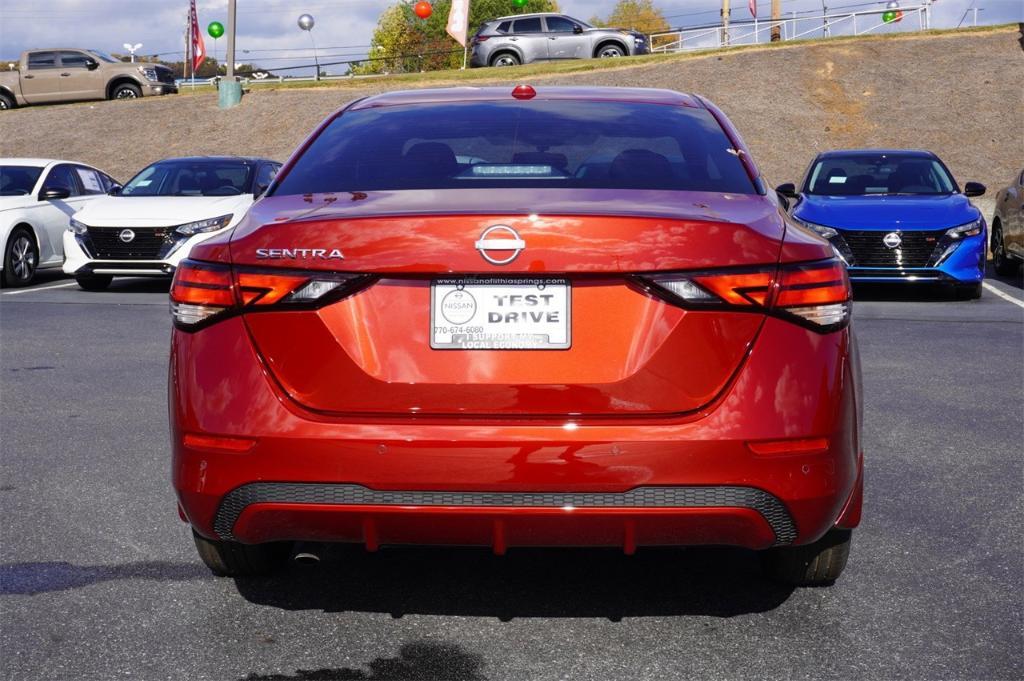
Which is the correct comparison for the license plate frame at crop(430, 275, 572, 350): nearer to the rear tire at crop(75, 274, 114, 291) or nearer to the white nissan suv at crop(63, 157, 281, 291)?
the white nissan suv at crop(63, 157, 281, 291)

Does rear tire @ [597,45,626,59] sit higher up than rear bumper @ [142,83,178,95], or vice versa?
rear tire @ [597,45,626,59]

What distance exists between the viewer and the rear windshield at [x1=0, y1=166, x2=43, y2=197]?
1633 cm

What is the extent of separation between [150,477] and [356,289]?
2807 millimetres

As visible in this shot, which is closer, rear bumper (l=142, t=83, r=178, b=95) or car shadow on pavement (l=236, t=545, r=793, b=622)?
car shadow on pavement (l=236, t=545, r=793, b=622)

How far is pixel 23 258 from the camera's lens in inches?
615

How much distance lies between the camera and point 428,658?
12.0 ft

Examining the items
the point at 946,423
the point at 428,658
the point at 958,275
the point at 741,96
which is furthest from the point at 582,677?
the point at 741,96

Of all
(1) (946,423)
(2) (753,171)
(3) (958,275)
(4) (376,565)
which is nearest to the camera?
(2) (753,171)

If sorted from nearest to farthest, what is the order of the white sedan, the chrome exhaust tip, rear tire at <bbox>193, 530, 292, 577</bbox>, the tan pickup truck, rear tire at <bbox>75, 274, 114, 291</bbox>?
rear tire at <bbox>193, 530, 292, 577</bbox> < the chrome exhaust tip < rear tire at <bbox>75, 274, 114, 291</bbox> < the white sedan < the tan pickup truck

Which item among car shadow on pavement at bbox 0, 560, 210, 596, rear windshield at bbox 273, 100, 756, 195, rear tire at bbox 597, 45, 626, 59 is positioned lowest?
car shadow on pavement at bbox 0, 560, 210, 596

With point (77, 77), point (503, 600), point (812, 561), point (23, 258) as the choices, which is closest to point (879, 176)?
point (23, 258)

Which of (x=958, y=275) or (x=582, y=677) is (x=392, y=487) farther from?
(x=958, y=275)

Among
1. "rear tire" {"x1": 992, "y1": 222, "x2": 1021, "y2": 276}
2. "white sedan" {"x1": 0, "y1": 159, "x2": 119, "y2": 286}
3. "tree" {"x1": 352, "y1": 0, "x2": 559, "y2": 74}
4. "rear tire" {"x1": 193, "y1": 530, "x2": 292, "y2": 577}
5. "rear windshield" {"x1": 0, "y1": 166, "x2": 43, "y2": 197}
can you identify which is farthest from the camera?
"tree" {"x1": 352, "y1": 0, "x2": 559, "y2": 74}

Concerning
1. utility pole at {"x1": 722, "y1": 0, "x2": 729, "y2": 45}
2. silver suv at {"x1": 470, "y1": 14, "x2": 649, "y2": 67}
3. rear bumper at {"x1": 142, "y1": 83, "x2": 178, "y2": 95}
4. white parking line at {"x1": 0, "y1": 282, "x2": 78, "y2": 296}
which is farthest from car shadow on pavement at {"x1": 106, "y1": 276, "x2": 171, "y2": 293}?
utility pole at {"x1": 722, "y1": 0, "x2": 729, "y2": 45}
